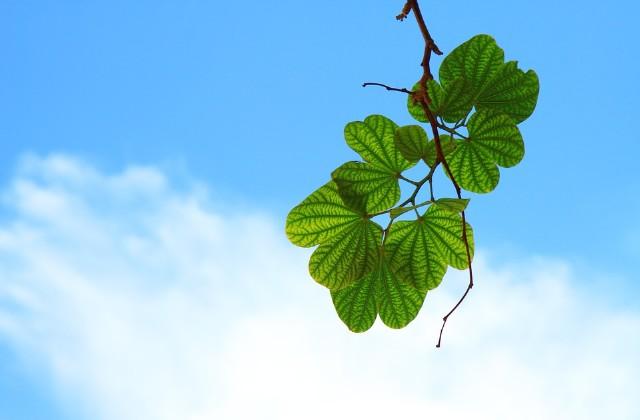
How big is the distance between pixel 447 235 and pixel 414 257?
92 mm

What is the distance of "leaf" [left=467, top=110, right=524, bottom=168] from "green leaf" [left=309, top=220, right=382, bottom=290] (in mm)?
244

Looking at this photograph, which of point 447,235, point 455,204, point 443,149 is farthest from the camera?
point 447,235

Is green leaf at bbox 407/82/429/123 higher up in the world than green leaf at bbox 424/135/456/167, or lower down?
higher up

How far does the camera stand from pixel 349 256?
4.00ft

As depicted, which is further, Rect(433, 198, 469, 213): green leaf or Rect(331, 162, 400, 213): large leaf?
Rect(331, 162, 400, 213): large leaf

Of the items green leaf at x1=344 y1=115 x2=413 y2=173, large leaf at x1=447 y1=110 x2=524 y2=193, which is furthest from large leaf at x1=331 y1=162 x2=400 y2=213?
large leaf at x1=447 y1=110 x2=524 y2=193

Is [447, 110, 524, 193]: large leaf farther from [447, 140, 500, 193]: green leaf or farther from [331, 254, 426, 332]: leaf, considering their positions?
[331, 254, 426, 332]: leaf

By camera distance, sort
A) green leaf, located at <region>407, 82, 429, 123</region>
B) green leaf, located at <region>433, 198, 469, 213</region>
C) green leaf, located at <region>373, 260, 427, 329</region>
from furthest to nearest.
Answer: green leaf, located at <region>373, 260, 427, 329</region> → green leaf, located at <region>407, 82, 429, 123</region> → green leaf, located at <region>433, 198, 469, 213</region>

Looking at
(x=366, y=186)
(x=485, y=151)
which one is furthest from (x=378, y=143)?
(x=485, y=151)

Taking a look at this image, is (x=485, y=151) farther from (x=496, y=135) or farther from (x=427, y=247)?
(x=427, y=247)

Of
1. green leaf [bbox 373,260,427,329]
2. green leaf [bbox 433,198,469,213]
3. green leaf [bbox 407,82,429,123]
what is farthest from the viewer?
green leaf [bbox 373,260,427,329]

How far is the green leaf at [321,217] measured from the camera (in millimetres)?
1218

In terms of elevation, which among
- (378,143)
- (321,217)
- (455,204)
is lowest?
(455,204)

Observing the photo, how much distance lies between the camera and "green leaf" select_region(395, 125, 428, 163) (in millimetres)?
1094
